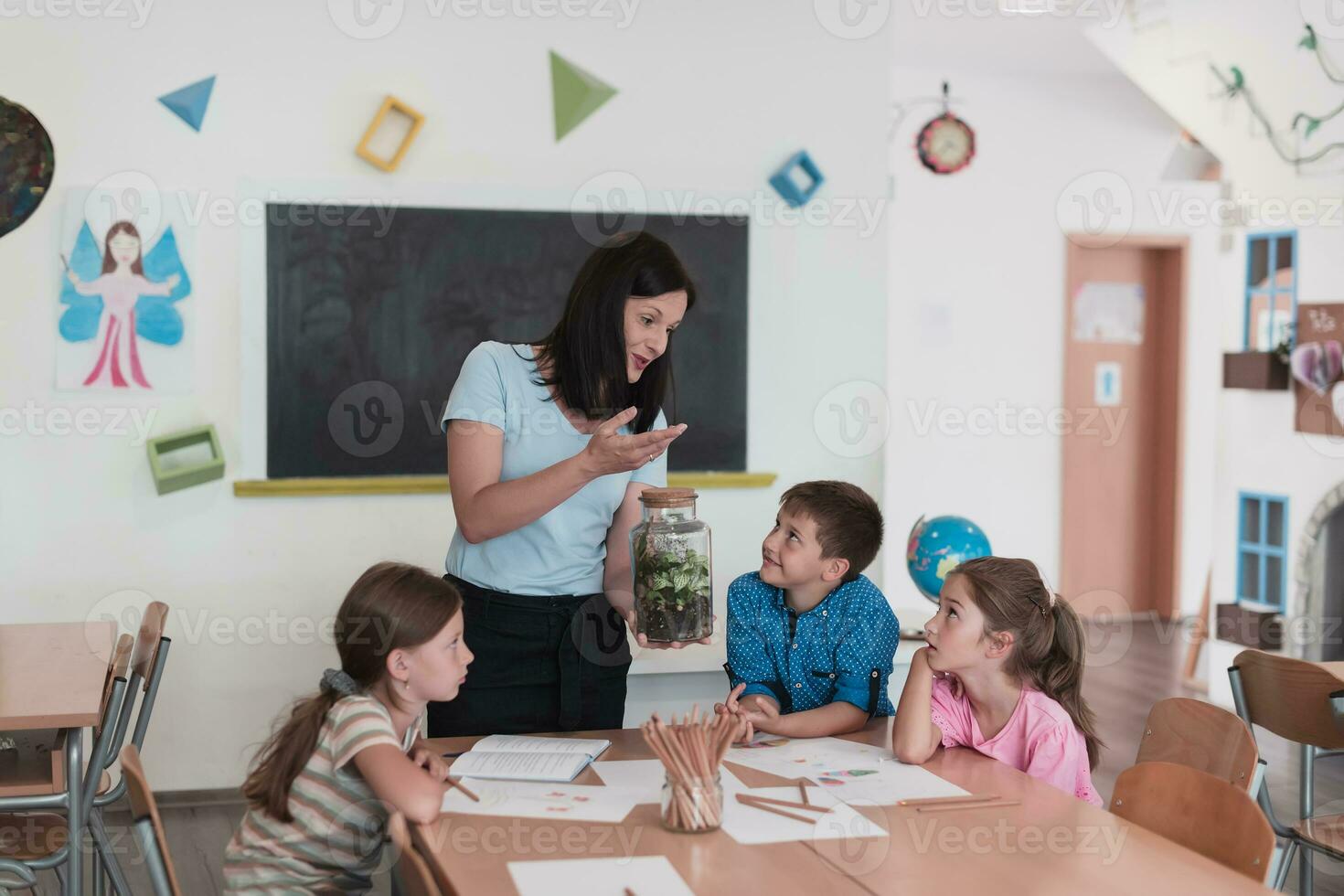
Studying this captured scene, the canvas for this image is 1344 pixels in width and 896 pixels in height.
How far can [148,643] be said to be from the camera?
2846mm

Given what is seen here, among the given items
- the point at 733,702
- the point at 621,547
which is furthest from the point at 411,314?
the point at 733,702

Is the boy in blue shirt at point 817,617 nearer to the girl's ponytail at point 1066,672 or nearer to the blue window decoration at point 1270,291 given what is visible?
the girl's ponytail at point 1066,672

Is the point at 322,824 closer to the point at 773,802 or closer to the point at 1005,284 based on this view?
the point at 773,802

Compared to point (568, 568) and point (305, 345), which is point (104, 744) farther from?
point (305, 345)

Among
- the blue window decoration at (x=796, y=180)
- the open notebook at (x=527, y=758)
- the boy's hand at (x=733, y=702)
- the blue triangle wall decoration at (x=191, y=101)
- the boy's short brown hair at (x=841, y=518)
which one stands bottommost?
the open notebook at (x=527, y=758)

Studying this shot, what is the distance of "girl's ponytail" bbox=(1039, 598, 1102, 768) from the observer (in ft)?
7.11

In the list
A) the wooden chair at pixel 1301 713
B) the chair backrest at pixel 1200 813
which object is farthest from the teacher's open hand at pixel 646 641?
the wooden chair at pixel 1301 713

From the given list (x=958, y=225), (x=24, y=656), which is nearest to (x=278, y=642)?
(x=24, y=656)

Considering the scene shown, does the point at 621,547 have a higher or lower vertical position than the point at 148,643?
higher

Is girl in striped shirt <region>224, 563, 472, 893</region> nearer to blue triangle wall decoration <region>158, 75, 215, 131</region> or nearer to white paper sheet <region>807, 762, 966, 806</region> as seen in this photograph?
white paper sheet <region>807, 762, 966, 806</region>

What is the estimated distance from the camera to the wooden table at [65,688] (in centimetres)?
228

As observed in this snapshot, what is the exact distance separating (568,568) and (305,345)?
1898mm

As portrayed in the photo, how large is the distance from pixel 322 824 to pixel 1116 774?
3.22 m

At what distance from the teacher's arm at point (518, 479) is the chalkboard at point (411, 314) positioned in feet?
5.80
